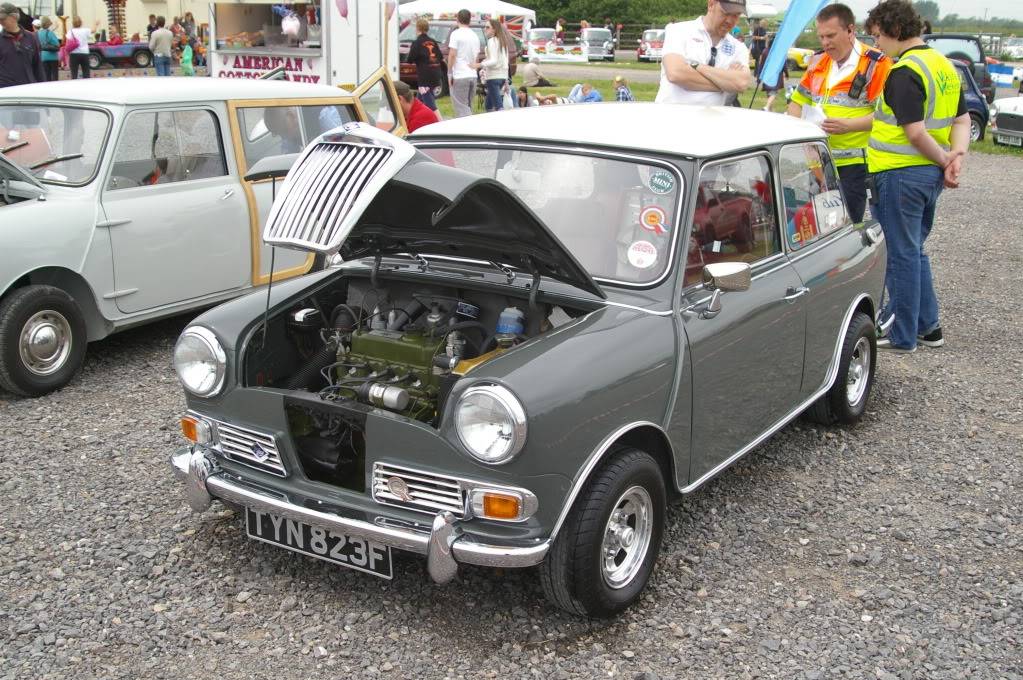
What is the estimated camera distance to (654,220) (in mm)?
3734

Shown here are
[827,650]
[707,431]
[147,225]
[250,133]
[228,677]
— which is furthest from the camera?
[250,133]

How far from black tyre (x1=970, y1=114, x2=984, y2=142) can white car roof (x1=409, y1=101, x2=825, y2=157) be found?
14903 mm

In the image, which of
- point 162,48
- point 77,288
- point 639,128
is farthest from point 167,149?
point 162,48

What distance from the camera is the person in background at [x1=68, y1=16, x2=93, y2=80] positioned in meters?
21.5

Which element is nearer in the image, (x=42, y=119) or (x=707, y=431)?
(x=707, y=431)

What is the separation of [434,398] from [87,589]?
1418mm

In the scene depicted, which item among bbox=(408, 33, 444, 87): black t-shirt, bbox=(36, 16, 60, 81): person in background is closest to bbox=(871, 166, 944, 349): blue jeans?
bbox=(408, 33, 444, 87): black t-shirt

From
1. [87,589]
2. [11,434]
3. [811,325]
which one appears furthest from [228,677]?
[811,325]

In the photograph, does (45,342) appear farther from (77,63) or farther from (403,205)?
(77,63)

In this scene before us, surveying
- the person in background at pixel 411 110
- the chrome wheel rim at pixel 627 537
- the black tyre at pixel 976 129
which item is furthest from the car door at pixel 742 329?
the black tyre at pixel 976 129

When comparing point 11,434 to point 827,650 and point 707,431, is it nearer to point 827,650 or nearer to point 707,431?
point 707,431

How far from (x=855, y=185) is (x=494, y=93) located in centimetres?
990

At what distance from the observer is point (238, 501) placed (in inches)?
134

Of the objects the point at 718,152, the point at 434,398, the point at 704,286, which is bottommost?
the point at 434,398
